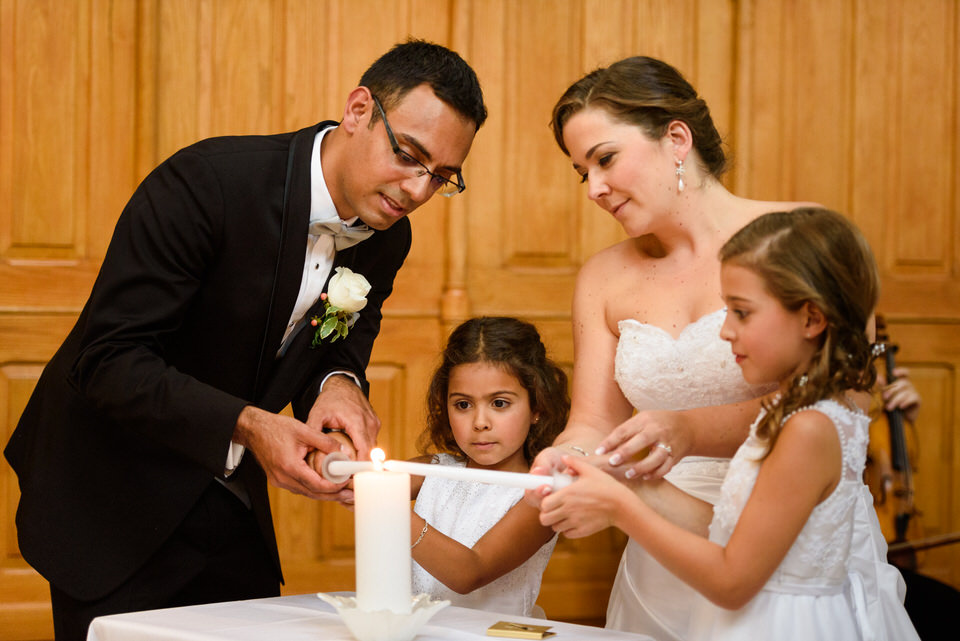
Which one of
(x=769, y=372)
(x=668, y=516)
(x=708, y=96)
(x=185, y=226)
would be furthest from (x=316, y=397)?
(x=708, y=96)

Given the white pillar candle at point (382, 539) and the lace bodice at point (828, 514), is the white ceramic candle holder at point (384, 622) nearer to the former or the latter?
the white pillar candle at point (382, 539)

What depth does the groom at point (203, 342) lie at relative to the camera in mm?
2182

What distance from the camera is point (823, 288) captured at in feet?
5.87

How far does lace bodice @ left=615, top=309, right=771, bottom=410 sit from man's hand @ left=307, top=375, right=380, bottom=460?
698 mm

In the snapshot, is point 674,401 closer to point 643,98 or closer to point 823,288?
point 643,98

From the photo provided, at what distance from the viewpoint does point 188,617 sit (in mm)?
1758

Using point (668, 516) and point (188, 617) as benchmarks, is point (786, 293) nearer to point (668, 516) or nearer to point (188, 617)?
point (668, 516)

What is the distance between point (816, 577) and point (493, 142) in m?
3.13

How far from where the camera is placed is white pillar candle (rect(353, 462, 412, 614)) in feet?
5.09

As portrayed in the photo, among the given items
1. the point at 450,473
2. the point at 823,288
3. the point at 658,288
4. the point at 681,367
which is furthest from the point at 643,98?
the point at 450,473

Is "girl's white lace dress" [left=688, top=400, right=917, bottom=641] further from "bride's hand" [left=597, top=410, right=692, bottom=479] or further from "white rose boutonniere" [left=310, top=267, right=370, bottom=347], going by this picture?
"white rose boutonniere" [left=310, top=267, right=370, bottom=347]

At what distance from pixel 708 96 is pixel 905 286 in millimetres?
1346

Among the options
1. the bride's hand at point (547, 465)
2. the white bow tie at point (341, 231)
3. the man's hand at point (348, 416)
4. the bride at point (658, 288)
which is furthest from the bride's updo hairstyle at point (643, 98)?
the bride's hand at point (547, 465)

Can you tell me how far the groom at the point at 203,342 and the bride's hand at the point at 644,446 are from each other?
511 mm
